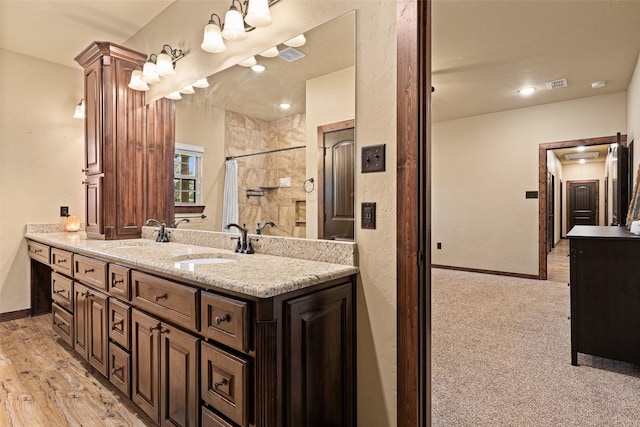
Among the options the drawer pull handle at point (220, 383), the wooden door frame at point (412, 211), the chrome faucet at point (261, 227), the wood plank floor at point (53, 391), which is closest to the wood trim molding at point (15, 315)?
the wood plank floor at point (53, 391)

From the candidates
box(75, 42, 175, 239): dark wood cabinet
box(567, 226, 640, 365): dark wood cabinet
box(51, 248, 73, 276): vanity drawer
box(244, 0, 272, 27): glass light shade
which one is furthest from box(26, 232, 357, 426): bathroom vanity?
box(567, 226, 640, 365): dark wood cabinet

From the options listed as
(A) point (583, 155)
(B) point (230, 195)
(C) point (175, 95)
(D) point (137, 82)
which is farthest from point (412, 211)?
(A) point (583, 155)

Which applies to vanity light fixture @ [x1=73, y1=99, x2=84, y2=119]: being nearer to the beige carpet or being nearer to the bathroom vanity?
the bathroom vanity

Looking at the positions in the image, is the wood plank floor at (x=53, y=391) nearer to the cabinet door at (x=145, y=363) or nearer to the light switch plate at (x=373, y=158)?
the cabinet door at (x=145, y=363)

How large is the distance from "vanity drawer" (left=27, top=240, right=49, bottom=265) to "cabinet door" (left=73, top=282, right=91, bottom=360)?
2.92ft

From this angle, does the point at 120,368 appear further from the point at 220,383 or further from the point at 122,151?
the point at 122,151

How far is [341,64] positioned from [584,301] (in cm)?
227

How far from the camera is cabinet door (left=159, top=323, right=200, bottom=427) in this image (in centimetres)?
144

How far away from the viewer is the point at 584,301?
238 cm

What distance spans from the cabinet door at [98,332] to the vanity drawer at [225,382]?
3.45 feet

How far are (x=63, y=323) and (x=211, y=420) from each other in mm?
2042

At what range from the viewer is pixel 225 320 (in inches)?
50.9

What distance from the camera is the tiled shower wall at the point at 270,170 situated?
1.91 metres

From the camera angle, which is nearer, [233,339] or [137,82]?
[233,339]
